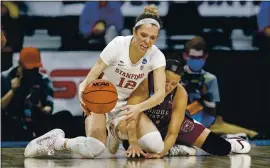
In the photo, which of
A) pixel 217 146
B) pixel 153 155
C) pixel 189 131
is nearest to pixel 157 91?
pixel 153 155

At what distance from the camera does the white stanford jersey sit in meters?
5.57

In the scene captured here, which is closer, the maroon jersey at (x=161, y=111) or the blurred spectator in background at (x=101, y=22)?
the maroon jersey at (x=161, y=111)

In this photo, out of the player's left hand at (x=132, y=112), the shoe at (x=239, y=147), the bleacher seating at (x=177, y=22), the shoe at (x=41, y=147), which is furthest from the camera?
the bleacher seating at (x=177, y=22)

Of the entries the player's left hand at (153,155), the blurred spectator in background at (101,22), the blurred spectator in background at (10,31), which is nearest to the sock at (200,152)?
the player's left hand at (153,155)

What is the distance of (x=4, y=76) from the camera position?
7.50 metres

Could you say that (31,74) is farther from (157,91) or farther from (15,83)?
(157,91)

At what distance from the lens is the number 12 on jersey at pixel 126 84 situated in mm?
5727

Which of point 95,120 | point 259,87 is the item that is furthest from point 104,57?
point 259,87

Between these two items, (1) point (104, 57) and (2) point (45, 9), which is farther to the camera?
(2) point (45, 9)

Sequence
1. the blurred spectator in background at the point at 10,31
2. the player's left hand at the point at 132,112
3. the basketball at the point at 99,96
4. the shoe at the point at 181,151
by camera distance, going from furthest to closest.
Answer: the blurred spectator in background at the point at 10,31
the shoe at the point at 181,151
the basketball at the point at 99,96
the player's left hand at the point at 132,112

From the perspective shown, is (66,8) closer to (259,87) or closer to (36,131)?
(36,131)

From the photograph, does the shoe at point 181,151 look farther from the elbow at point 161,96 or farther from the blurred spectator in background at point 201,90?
the blurred spectator in background at point 201,90

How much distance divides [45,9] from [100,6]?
65 cm

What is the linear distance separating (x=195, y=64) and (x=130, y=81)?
2199mm
